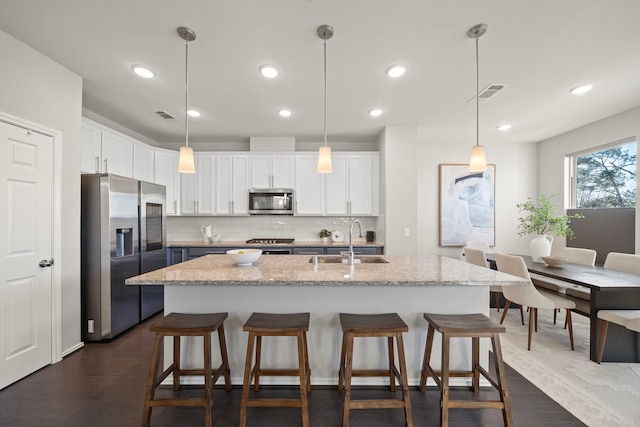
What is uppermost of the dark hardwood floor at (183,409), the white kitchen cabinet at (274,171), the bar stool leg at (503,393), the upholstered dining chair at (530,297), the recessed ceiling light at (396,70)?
the recessed ceiling light at (396,70)

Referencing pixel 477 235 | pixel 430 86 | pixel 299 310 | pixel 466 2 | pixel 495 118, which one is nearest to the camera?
pixel 466 2

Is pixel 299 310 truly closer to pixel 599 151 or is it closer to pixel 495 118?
pixel 495 118

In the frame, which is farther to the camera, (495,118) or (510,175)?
(510,175)

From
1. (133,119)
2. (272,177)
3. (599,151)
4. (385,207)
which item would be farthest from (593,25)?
(133,119)

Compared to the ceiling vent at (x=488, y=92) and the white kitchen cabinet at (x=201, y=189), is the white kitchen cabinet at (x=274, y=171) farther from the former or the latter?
the ceiling vent at (x=488, y=92)

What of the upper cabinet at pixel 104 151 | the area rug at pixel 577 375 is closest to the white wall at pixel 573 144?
the area rug at pixel 577 375

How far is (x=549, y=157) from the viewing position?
4801 millimetres

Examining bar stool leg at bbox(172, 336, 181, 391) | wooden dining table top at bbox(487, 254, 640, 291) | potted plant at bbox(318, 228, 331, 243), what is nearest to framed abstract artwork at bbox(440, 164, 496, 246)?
wooden dining table top at bbox(487, 254, 640, 291)

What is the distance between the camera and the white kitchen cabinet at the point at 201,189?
15.2ft

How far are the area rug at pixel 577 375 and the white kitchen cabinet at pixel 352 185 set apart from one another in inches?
101

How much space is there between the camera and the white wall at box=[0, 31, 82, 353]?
2.15 meters

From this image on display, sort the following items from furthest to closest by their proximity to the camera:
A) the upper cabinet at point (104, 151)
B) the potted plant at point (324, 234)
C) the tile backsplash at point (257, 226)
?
the tile backsplash at point (257, 226), the potted plant at point (324, 234), the upper cabinet at point (104, 151)

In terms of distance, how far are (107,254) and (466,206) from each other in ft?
17.3

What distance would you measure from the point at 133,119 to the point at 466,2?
13.3 feet
